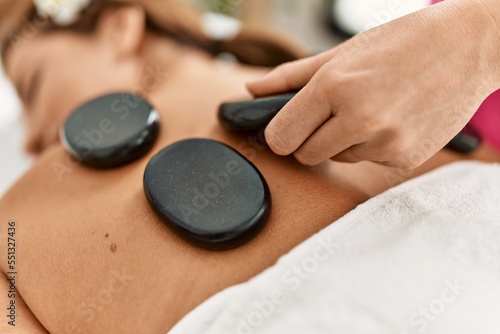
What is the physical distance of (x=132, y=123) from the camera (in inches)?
31.1

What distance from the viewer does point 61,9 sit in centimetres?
118

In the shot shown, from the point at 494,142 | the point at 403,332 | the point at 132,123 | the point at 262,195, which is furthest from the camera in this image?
the point at 494,142

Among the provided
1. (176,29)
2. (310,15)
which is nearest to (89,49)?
(176,29)

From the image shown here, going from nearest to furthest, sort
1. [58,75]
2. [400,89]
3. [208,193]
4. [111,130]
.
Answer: [400,89] < [208,193] < [111,130] < [58,75]

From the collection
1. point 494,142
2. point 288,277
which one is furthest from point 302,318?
point 494,142

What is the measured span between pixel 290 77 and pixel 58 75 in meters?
0.62

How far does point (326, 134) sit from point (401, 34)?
141mm

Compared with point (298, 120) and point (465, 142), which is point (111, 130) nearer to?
point (298, 120)

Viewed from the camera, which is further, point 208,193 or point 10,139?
point 10,139

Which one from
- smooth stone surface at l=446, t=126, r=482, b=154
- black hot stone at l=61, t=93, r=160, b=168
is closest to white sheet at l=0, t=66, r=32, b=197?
black hot stone at l=61, t=93, r=160, b=168

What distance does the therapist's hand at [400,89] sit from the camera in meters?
0.53

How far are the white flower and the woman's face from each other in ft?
0.15

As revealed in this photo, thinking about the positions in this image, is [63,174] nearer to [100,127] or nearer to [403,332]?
[100,127]

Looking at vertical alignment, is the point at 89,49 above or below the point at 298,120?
below
